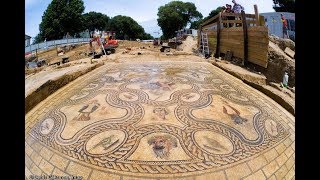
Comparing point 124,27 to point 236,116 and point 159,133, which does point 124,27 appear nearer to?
point 236,116

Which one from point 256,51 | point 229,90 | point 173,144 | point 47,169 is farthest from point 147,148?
point 256,51

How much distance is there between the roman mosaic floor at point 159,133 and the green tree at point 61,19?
25745 millimetres

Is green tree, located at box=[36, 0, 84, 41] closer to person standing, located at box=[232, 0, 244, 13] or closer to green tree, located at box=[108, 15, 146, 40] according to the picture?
green tree, located at box=[108, 15, 146, 40]

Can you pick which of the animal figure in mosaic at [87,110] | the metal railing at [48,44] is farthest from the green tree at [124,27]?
the animal figure in mosaic at [87,110]

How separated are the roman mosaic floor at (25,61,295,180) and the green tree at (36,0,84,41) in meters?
25.7

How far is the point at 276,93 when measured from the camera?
5578 mm

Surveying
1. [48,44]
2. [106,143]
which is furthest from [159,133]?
[48,44]

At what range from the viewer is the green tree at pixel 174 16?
34656 mm

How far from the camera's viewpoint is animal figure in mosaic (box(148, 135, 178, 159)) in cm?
346

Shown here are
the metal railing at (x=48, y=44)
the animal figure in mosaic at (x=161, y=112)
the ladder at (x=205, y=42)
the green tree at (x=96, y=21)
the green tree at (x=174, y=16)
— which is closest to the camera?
the animal figure in mosaic at (x=161, y=112)

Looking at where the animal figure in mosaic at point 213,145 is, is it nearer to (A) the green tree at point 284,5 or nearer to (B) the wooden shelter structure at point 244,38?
(B) the wooden shelter structure at point 244,38

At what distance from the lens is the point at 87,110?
4.48m

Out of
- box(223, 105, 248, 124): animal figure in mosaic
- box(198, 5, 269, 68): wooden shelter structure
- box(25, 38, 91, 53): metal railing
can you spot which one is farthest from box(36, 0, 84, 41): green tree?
box(223, 105, 248, 124): animal figure in mosaic

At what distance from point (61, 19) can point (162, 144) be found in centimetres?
2868
